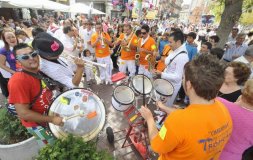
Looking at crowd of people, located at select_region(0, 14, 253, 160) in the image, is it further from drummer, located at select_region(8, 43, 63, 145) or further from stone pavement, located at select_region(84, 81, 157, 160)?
stone pavement, located at select_region(84, 81, 157, 160)

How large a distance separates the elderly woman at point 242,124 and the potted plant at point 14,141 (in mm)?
2888

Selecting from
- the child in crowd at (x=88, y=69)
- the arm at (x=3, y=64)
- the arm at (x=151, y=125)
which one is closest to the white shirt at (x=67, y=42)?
the child in crowd at (x=88, y=69)

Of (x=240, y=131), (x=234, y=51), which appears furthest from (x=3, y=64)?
(x=234, y=51)

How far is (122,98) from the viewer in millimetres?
3416

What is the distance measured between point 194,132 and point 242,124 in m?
0.86

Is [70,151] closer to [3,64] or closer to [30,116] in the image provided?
[30,116]

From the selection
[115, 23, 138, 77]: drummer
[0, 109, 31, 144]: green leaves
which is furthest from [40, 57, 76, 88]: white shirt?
[115, 23, 138, 77]: drummer

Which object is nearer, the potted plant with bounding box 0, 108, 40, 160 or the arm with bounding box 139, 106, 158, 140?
the arm with bounding box 139, 106, 158, 140

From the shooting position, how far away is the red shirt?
2.04 meters

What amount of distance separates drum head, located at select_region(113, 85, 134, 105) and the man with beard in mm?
1798

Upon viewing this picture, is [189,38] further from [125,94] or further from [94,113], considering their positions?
[94,113]

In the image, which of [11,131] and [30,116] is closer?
[30,116]

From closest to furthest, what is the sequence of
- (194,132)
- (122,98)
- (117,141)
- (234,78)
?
(194,132) → (234,78) → (122,98) → (117,141)

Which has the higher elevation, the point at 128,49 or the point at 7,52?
the point at 7,52
